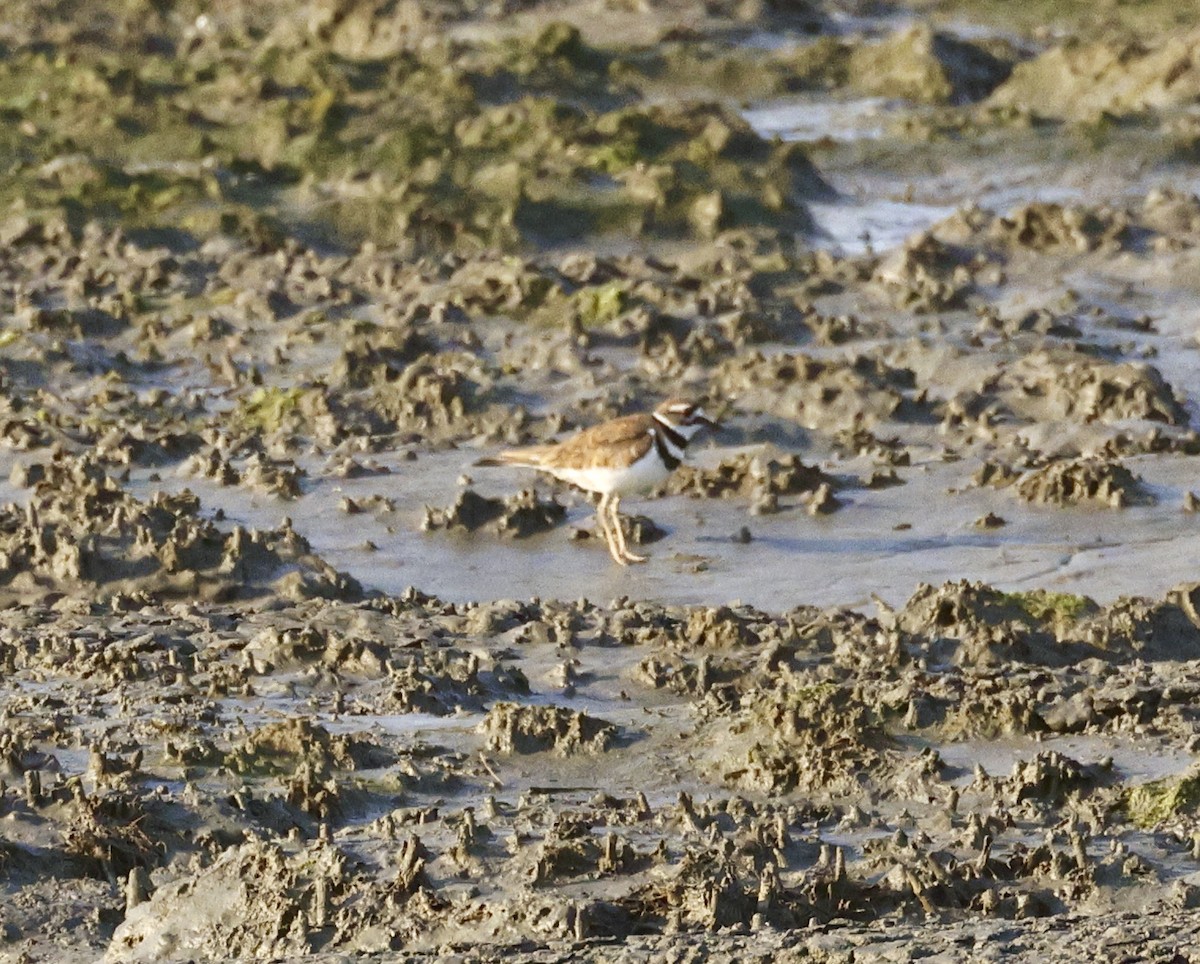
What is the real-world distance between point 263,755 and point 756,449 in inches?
206

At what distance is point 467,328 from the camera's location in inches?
605

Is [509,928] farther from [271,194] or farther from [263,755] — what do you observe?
[271,194]

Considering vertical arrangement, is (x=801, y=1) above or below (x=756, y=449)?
above

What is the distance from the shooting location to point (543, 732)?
27.1 ft

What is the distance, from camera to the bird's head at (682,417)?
11.9 m

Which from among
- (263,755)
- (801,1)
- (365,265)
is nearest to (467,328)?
(365,265)

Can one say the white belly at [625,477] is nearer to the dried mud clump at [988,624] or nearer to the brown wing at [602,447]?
the brown wing at [602,447]

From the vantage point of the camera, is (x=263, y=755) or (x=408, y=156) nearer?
(x=263, y=755)

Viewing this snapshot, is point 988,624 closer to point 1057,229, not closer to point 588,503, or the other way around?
point 588,503

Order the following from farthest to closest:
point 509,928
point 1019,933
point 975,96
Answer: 1. point 975,96
2. point 509,928
3. point 1019,933

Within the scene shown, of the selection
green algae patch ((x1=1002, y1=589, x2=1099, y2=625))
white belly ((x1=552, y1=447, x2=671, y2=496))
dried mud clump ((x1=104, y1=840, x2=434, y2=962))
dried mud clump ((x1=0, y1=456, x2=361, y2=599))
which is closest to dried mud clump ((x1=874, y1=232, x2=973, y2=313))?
white belly ((x1=552, y1=447, x2=671, y2=496))

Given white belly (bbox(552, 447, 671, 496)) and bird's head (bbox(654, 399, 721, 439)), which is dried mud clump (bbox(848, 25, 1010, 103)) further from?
white belly (bbox(552, 447, 671, 496))

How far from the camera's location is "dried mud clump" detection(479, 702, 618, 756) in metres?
8.22

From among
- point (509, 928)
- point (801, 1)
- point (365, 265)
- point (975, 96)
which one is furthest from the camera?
point (801, 1)
